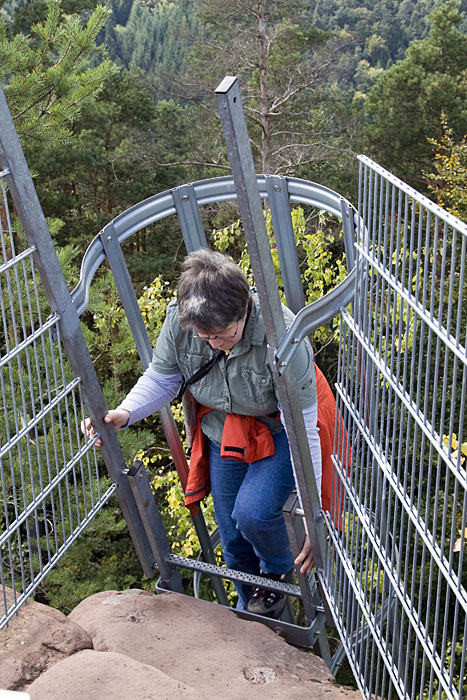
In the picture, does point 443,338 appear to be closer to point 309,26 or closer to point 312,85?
point 312,85

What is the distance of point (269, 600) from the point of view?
125 inches

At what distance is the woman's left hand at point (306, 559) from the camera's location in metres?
2.81

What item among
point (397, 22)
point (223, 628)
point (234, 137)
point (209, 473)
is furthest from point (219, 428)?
point (397, 22)

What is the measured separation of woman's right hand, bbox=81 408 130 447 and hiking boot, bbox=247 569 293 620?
2.95ft

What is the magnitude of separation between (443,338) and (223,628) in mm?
1710

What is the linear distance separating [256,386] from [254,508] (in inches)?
19.1

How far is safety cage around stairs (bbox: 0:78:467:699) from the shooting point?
1.78 meters

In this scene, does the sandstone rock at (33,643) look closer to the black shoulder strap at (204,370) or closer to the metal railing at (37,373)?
the metal railing at (37,373)

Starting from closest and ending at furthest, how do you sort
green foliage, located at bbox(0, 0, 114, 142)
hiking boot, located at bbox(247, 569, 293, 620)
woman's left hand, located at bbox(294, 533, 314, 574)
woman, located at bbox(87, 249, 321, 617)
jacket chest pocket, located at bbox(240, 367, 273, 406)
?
1. woman, located at bbox(87, 249, 321, 617)
2. jacket chest pocket, located at bbox(240, 367, 273, 406)
3. woman's left hand, located at bbox(294, 533, 314, 574)
4. hiking boot, located at bbox(247, 569, 293, 620)
5. green foliage, located at bbox(0, 0, 114, 142)

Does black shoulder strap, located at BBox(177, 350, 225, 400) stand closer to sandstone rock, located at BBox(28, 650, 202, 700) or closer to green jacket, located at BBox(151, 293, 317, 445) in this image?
green jacket, located at BBox(151, 293, 317, 445)

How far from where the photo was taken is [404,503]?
2035 mm

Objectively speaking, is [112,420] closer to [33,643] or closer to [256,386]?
[256,386]

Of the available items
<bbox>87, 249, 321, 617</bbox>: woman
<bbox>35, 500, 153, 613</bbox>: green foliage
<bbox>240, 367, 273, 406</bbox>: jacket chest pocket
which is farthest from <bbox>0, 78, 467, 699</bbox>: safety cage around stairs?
<bbox>35, 500, 153, 613</bbox>: green foliage

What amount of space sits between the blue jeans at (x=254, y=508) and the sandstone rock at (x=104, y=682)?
0.71m
